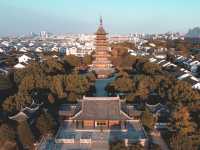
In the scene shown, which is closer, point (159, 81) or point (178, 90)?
point (178, 90)

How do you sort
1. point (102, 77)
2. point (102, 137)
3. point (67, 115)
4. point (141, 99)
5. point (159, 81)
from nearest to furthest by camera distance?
1. point (102, 137)
2. point (67, 115)
3. point (141, 99)
4. point (159, 81)
5. point (102, 77)

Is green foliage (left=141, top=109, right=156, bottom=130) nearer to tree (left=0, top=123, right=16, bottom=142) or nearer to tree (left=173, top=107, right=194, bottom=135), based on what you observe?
tree (left=173, top=107, right=194, bottom=135)

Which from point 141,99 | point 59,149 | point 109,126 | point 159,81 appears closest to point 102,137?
point 109,126

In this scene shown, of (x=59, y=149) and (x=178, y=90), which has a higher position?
(x=178, y=90)

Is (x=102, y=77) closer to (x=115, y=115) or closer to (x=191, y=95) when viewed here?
(x=191, y=95)

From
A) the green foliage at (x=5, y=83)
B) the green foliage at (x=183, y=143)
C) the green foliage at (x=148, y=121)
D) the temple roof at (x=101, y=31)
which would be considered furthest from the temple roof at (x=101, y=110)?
the temple roof at (x=101, y=31)

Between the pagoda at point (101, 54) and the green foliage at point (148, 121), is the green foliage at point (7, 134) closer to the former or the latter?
the green foliage at point (148, 121)

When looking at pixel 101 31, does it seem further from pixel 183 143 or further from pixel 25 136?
pixel 183 143

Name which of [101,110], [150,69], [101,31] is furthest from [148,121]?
[101,31]

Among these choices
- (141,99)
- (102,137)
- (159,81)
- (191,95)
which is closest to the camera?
(102,137)
